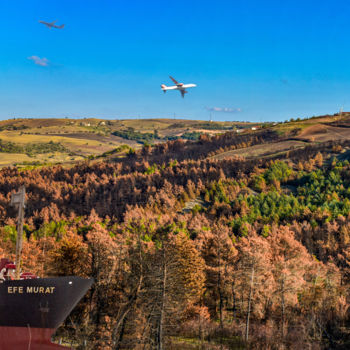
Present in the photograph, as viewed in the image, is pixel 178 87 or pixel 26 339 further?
pixel 178 87

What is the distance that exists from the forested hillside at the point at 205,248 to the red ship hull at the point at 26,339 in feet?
19.0

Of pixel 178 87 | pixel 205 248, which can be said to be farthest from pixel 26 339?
pixel 178 87

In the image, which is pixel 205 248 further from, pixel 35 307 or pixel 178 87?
pixel 35 307

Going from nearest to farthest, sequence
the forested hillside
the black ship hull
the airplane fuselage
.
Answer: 1. the black ship hull
2. the forested hillside
3. the airplane fuselage

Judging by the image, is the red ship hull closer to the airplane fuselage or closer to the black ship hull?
the black ship hull

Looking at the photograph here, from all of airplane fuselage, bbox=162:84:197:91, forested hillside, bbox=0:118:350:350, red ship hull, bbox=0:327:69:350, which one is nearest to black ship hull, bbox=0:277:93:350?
red ship hull, bbox=0:327:69:350

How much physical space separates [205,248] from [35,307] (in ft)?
153

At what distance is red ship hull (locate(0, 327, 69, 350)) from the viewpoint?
18.1 m

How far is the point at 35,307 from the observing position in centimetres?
1825

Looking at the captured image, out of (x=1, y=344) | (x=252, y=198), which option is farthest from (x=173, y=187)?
(x=1, y=344)

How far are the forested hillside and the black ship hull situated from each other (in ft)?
15.8

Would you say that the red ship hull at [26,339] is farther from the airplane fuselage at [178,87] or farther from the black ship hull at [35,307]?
the airplane fuselage at [178,87]

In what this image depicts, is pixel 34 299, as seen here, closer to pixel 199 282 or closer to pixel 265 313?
pixel 199 282

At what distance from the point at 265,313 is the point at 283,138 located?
13587 cm
